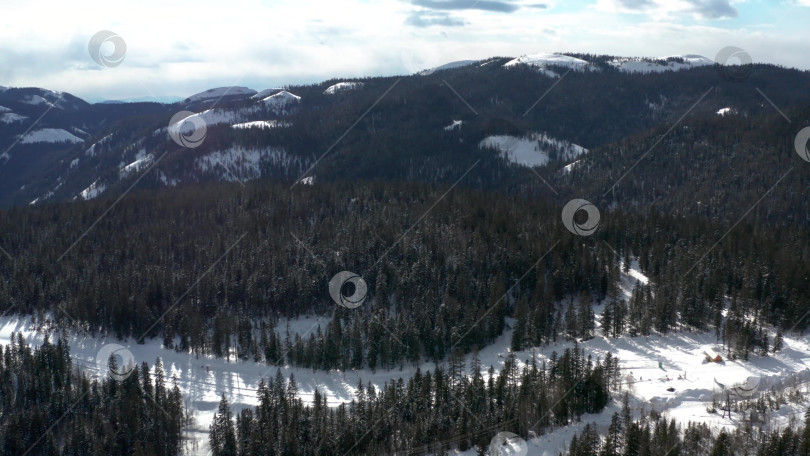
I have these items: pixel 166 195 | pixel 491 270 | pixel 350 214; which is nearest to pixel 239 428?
pixel 491 270

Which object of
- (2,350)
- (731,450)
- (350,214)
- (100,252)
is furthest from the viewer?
(350,214)

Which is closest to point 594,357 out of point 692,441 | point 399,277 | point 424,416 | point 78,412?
point 692,441

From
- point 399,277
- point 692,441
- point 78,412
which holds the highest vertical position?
point 399,277

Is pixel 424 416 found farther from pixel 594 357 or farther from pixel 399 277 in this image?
pixel 399 277

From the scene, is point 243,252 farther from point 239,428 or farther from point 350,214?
point 239,428

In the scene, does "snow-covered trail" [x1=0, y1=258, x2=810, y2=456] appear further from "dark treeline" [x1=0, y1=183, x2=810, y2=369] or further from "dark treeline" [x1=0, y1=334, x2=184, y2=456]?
"dark treeline" [x1=0, y1=334, x2=184, y2=456]

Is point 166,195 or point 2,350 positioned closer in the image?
point 2,350
